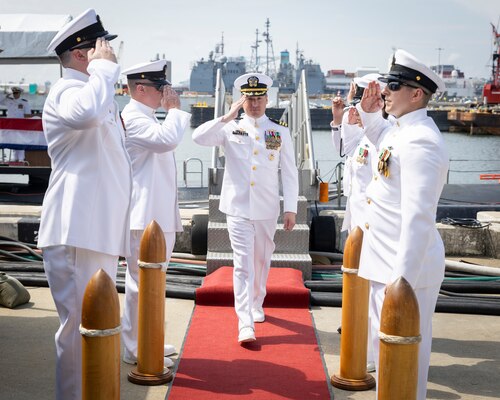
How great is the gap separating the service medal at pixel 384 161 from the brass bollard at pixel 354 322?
1.03 m

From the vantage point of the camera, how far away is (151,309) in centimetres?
Result: 496

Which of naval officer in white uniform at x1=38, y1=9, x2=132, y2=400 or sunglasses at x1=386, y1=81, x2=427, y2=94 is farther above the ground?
sunglasses at x1=386, y1=81, x2=427, y2=94

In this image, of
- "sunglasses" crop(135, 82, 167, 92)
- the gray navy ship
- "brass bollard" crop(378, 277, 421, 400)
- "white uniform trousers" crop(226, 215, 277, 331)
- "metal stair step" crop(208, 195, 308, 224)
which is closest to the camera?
"brass bollard" crop(378, 277, 421, 400)

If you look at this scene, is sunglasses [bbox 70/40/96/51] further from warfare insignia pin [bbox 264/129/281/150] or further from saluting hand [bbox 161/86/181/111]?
warfare insignia pin [bbox 264/129/281/150]

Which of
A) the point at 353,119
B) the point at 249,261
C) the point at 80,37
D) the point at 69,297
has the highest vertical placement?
the point at 80,37

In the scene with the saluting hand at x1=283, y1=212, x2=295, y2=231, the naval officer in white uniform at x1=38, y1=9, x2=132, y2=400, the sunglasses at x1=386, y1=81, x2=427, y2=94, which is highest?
the sunglasses at x1=386, y1=81, x2=427, y2=94

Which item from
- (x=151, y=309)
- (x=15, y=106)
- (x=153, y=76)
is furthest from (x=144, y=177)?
(x=15, y=106)

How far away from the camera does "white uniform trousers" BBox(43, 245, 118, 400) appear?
12.8 feet

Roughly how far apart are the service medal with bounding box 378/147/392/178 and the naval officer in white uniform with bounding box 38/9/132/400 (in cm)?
133

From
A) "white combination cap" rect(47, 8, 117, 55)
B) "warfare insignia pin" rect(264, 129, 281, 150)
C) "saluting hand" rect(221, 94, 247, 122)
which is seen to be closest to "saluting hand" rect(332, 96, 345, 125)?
"warfare insignia pin" rect(264, 129, 281, 150)

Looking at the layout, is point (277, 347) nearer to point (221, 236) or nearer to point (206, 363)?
point (206, 363)

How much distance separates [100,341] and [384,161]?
1755 mm

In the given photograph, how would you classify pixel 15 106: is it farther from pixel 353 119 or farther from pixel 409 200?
pixel 409 200

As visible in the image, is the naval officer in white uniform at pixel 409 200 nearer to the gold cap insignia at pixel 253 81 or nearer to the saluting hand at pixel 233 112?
the saluting hand at pixel 233 112
